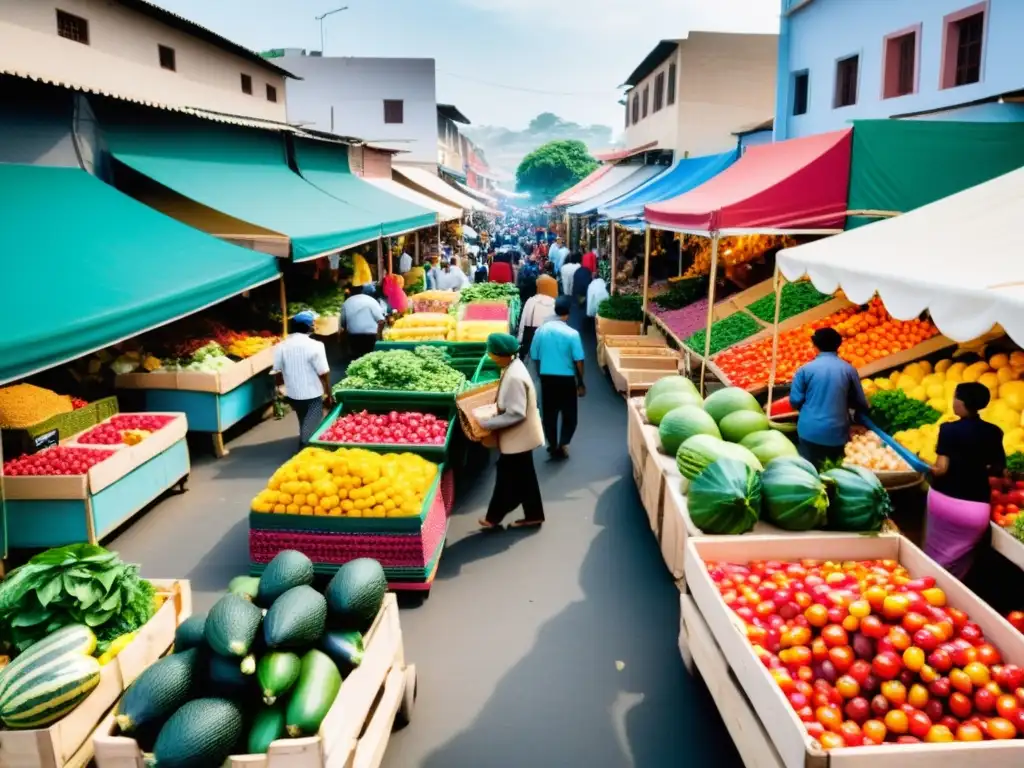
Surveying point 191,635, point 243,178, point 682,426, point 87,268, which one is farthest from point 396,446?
point 243,178

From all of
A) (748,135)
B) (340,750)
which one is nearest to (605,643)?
(340,750)

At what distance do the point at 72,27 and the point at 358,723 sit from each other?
17048mm

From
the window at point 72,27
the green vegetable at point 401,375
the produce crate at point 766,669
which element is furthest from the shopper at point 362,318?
the window at point 72,27

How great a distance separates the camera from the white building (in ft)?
46.3

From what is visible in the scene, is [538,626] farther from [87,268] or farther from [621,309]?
[621,309]

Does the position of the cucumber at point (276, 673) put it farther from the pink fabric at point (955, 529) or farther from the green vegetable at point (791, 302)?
the green vegetable at point (791, 302)

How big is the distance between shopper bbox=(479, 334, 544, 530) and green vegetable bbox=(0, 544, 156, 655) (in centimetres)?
305

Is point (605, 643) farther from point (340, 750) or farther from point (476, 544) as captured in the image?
point (340, 750)

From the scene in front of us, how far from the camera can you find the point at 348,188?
48.7 ft

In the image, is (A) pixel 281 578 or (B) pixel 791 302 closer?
(A) pixel 281 578

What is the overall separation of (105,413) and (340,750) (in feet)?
17.8

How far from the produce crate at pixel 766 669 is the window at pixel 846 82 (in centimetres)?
1097

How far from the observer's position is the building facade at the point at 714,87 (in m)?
23.4

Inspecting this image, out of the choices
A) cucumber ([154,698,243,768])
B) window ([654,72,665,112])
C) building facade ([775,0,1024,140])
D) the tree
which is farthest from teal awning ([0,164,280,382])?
the tree
